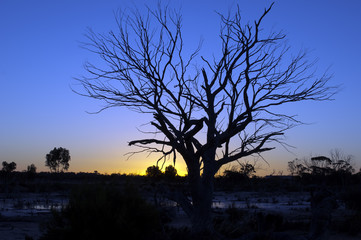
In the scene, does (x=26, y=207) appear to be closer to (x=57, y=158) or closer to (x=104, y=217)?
(x=104, y=217)

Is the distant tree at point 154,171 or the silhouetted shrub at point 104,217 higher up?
the distant tree at point 154,171

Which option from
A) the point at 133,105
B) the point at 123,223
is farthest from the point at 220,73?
the point at 123,223

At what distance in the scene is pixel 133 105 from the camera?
10.7 m

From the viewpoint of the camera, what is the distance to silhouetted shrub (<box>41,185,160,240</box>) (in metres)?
6.56

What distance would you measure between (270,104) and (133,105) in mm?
3833

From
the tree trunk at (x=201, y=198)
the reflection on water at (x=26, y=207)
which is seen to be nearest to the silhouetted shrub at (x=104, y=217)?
the tree trunk at (x=201, y=198)

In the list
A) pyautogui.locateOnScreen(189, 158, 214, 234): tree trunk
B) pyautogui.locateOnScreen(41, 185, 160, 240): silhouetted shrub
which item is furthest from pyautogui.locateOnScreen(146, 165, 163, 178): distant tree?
pyautogui.locateOnScreen(41, 185, 160, 240): silhouetted shrub

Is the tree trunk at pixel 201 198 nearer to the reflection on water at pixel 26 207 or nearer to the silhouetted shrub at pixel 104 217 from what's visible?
the silhouetted shrub at pixel 104 217

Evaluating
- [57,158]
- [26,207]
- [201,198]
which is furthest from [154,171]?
[57,158]

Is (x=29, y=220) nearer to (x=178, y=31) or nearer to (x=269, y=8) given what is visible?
(x=178, y=31)

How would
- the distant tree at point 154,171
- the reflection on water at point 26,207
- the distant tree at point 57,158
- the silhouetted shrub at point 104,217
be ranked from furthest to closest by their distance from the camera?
1. the distant tree at point 57,158
2. the reflection on water at point 26,207
3. the distant tree at point 154,171
4. the silhouetted shrub at point 104,217

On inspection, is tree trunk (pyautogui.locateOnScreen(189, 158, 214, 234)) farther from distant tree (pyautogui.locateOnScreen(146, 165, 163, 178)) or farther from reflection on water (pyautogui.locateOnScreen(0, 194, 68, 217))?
reflection on water (pyautogui.locateOnScreen(0, 194, 68, 217))

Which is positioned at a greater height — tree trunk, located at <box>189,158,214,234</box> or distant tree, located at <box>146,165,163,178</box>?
distant tree, located at <box>146,165,163,178</box>

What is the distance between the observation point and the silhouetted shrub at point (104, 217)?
6559mm
